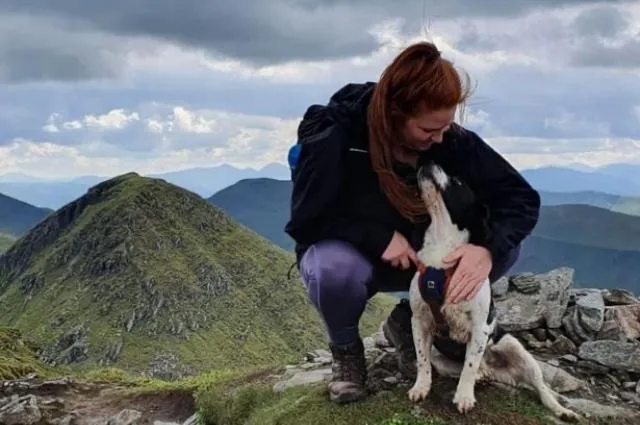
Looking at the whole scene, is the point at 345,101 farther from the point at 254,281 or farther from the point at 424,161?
the point at 254,281

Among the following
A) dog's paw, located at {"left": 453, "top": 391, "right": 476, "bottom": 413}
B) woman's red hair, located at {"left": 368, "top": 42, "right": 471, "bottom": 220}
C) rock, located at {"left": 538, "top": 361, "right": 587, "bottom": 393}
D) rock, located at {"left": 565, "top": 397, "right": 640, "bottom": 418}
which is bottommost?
rock, located at {"left": 565, "top": 397, "right": 640, "bottom": 418}

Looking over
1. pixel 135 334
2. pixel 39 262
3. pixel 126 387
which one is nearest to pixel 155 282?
pixel 135 334

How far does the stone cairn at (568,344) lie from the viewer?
25.6 ft

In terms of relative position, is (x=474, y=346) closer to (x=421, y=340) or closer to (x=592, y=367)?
(x=421, y=340)

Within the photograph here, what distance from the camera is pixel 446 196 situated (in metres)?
6.12

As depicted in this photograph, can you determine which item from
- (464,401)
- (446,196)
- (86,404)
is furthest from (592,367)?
(86,404)

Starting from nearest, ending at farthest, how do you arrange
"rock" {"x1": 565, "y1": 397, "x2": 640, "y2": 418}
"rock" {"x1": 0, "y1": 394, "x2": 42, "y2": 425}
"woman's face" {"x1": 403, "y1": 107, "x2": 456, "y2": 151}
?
"woman's face" {"x1": 403, "y1": 107, "x2": 456, "y2": 151} < "rock" {"x1": 565, "y1": 397, "x2": 640, "y2": 418} < "rock" {"x1": 0, "y1": 394, "x2": 42, "y2": 425}

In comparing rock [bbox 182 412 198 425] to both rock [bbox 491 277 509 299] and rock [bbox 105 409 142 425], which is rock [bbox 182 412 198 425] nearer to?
rock [bbox 105 409 142 425]

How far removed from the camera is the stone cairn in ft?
25.6

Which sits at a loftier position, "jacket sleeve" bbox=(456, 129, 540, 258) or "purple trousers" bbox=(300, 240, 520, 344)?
"jacket sleeve" bbox=(456, 129, 540, 258)

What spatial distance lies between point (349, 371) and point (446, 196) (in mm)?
1881

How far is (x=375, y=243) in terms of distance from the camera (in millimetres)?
6402

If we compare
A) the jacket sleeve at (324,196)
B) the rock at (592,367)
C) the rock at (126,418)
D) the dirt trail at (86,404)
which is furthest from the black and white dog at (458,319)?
the rock at (126,418)

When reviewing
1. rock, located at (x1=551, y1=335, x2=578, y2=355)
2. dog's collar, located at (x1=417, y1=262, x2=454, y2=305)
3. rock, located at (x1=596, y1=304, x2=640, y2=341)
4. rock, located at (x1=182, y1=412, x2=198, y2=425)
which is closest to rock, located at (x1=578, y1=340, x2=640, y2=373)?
rock, located at (x1=551, y1=335, x2=578, y2=355)
